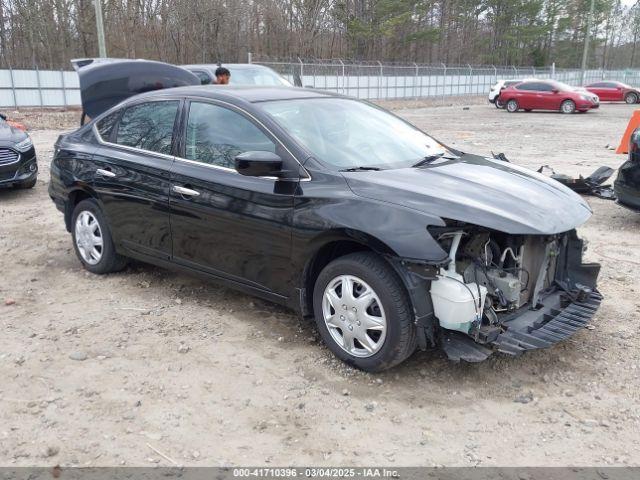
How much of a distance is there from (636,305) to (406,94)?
3462cm

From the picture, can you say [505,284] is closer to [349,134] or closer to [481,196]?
[481,196]

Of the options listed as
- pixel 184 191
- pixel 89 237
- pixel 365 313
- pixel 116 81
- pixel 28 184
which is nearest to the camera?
pixel 365 313

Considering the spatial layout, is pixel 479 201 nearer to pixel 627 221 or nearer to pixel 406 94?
pixel 627 221

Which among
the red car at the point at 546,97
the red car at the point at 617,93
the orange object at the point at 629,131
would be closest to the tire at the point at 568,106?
the red car at the point at 546,97

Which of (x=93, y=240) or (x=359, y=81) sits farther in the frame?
(x=359, y=81)

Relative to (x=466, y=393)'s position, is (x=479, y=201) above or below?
above

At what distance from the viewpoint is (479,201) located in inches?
140

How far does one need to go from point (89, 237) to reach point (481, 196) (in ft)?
11.6

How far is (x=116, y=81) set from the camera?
704cm

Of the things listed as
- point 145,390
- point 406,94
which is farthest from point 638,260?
point 406,94

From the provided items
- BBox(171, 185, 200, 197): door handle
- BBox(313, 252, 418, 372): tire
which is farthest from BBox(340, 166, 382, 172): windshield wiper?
BBox(171, 185, 200, 197): door handle

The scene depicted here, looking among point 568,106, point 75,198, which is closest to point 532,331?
point 75,198

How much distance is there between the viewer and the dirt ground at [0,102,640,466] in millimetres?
3051

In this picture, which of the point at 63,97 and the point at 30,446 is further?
the point at 63,97
